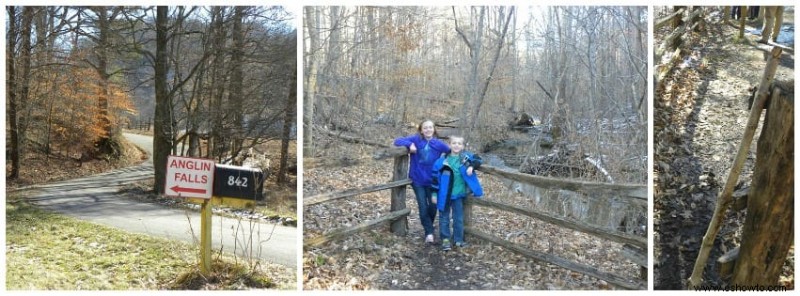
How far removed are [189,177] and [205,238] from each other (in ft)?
1.47

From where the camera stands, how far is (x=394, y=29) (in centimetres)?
442

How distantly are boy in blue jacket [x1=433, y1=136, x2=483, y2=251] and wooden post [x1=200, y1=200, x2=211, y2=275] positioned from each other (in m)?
1.74

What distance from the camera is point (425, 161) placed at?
4.52 metres

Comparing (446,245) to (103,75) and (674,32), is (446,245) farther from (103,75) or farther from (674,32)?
(103,75)

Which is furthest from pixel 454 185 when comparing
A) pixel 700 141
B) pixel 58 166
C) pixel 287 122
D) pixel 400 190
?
pixel 58 166

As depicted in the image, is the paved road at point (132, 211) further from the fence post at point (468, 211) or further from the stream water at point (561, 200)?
the stream water at point (561, 200)

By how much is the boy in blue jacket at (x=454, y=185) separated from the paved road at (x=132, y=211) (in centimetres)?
117

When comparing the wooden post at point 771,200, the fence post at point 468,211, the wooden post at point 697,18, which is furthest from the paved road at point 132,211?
the wooden post at point 697,18

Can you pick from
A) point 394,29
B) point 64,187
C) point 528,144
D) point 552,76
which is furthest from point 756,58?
point 64,187

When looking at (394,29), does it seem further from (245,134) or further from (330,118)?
(245,134)

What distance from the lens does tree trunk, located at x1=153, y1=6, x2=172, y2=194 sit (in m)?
4.21

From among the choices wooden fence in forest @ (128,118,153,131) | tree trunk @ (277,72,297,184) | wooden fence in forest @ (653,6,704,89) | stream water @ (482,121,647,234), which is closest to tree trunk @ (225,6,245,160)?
tree trunk @ (277,72,297,184)

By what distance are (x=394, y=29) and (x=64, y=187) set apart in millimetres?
2934

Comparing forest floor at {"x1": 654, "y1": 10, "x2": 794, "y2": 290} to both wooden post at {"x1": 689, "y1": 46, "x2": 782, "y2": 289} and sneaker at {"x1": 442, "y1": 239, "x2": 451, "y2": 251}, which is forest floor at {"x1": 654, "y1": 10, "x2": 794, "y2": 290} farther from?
sneaker at {"x1": 442, "y1": 239, "x2": 451, "y2": 251}
